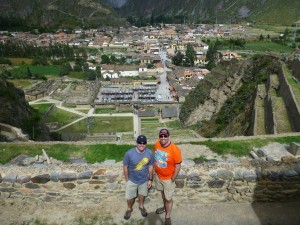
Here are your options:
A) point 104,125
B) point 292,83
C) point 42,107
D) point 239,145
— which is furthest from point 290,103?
point 42,107

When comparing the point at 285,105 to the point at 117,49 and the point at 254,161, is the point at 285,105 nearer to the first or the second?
the point at 254,161

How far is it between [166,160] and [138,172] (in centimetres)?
68

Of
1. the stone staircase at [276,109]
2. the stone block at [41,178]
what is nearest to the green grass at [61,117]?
the stone staircase at [276,109]

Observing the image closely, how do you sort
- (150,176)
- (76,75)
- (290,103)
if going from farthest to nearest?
(76,75) → (290,103) → (150,176)

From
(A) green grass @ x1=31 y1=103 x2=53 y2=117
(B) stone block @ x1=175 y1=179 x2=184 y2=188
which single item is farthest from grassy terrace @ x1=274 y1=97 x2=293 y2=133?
(A) green grass @ x1=31 y1=103 x2=53 y2=117

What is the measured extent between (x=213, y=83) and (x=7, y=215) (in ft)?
101

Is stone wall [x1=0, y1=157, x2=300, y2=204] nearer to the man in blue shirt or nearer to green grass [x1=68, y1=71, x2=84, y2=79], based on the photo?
the man in blue shirt

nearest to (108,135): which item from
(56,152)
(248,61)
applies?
(248,61)

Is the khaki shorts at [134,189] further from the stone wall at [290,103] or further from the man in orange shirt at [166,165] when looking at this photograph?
the stone wall at [290,103]

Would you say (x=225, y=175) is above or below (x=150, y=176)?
below

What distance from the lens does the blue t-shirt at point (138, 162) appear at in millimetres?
6250

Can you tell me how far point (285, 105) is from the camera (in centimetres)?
2062

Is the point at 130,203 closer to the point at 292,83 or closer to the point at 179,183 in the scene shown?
the point at 179,183

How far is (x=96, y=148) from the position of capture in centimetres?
1222
